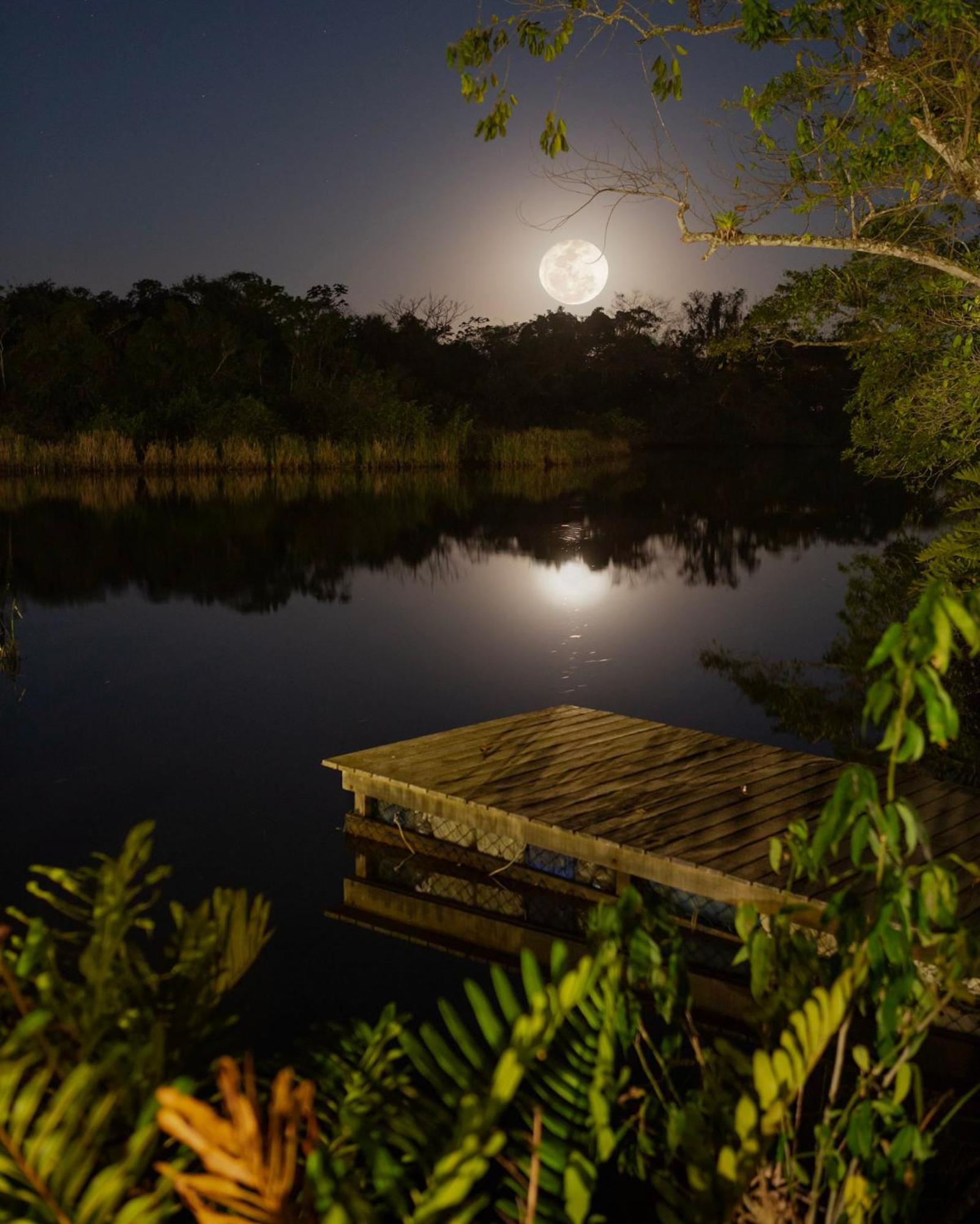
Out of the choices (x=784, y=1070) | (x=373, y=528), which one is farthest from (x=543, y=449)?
(x=784, y=1070)

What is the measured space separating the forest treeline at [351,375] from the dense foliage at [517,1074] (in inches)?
1045

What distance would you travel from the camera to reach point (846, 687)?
11219mm

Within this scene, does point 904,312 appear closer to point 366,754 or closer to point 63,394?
point 366,754

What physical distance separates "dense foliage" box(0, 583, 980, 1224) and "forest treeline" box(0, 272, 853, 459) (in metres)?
26.6

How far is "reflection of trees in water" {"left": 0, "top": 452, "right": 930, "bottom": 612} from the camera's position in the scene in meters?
17.7

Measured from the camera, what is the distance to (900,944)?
6.57ft

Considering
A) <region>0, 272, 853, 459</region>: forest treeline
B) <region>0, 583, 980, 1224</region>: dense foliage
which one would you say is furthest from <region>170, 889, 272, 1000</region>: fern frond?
<region>0, 272, 853, 459</region>: forest treeline

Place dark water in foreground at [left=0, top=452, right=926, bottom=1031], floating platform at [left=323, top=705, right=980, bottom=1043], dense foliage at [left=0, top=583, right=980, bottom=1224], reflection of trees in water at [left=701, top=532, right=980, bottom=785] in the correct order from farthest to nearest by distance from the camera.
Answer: reflection of trees in water at [left=701, top=532, right=980, bottom=785] < dark water in foreground at [left=0, top=452, right=926, bottom=1031] < floating platform at [left=323, top=705, right=980, bottom=1043] < dense foliage at [left=0, top=583, right=980, bottom=1224]

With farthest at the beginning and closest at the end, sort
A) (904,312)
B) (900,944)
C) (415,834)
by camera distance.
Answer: (904,312), (415,834), (900,944)

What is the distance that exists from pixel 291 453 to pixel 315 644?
79.2ft

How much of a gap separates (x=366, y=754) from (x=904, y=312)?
27.2 feet

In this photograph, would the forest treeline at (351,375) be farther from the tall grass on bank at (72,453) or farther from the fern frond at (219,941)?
the fern frond at (219,941)

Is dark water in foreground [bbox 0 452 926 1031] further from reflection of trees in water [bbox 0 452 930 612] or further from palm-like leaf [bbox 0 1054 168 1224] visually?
palm-like leaf [bbox 0 1054 168 1224]

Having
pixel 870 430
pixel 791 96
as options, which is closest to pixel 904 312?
pixel 870 430
